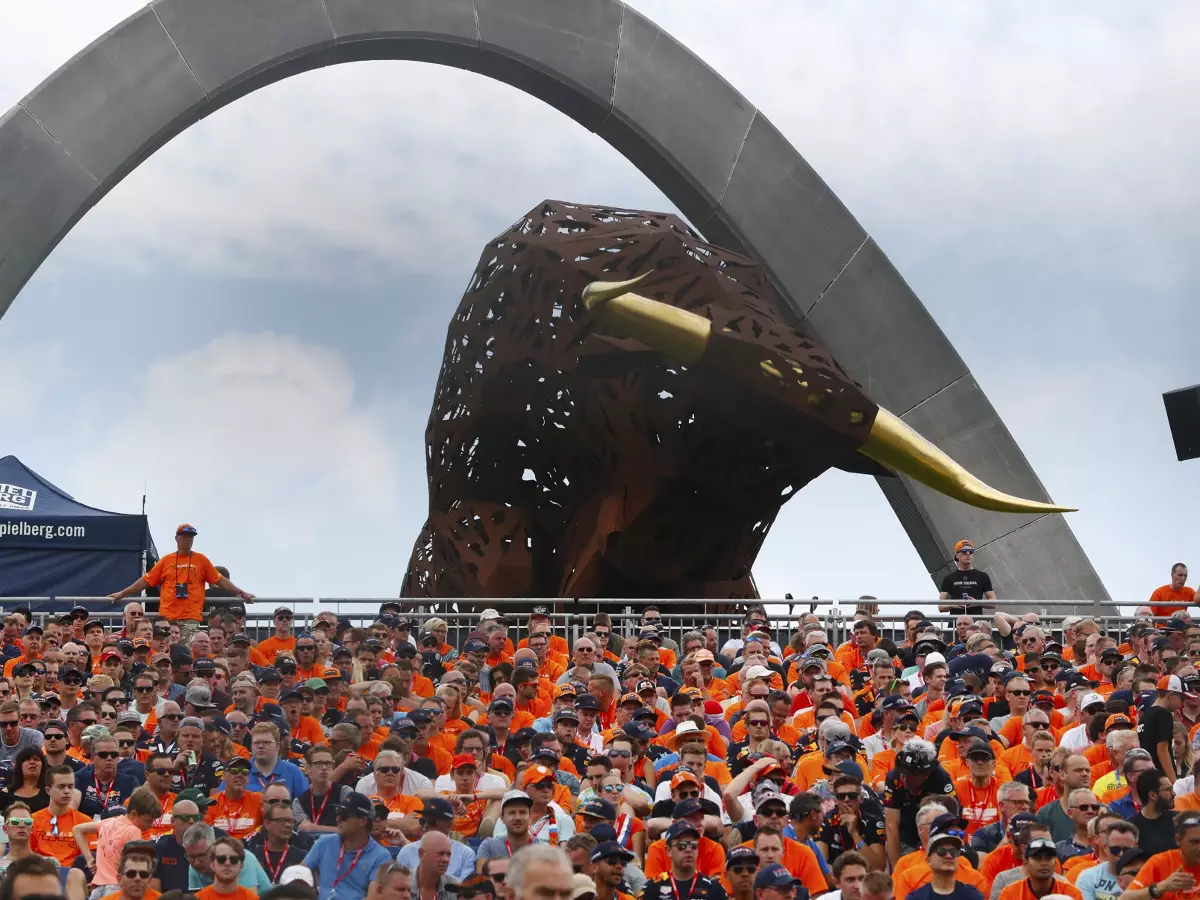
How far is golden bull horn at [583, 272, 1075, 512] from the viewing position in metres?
16.7

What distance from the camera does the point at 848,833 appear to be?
996cm

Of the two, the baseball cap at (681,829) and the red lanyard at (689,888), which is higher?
the baseball cap at (681,829)

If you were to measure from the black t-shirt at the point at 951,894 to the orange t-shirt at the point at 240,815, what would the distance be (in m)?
4.05

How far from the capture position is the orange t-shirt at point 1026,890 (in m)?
8.85

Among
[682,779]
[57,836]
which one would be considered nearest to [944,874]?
[682,779]

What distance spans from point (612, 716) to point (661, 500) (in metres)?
5.20

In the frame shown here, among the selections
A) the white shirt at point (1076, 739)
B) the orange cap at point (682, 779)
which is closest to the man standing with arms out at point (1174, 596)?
the white shirt at point (1076, 739)

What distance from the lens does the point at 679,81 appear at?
2792cm

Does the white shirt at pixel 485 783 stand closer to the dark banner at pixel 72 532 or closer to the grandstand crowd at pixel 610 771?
the grandstand crowd at pixel 610 771

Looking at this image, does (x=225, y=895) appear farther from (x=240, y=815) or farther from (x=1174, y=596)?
(x=1174, y=596)

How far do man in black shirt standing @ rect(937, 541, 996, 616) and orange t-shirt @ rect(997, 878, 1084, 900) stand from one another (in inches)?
380

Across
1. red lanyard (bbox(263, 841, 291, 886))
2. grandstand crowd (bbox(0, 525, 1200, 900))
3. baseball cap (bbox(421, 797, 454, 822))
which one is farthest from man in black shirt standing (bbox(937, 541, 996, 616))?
red lanyard (bbox(263, 841, 291, 886))

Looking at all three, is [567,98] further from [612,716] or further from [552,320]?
[612,716]

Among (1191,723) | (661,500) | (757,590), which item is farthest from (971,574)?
(1191,723)
